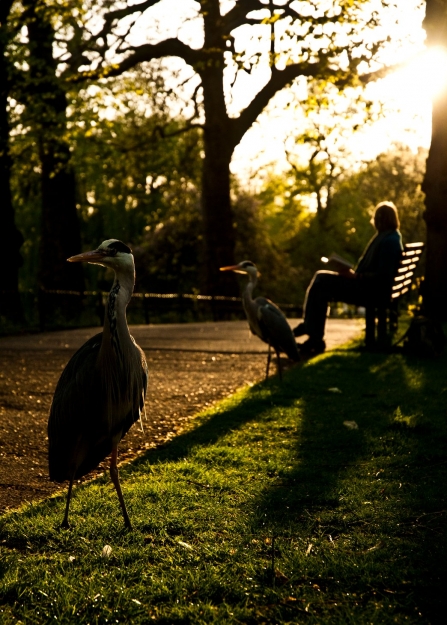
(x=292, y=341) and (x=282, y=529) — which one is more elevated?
(x=292, y=341)

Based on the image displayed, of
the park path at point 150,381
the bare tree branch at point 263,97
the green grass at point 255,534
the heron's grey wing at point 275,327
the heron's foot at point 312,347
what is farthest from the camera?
the bare tree branch at point 263,97

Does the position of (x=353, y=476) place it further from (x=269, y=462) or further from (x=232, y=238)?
(x=232, y=238)

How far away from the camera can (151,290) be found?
119ft

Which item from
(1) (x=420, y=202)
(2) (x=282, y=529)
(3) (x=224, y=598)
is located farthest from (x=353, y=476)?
(1) (x=420, y=202)

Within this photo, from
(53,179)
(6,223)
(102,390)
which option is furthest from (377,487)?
(53,179)

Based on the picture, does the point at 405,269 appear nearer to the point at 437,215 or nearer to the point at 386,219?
the point at 386,219

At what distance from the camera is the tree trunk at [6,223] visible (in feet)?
61.5

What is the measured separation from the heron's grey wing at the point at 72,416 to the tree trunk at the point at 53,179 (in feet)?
59.5

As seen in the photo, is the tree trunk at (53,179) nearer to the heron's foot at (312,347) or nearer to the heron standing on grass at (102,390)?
the heron's foot at (312,347)

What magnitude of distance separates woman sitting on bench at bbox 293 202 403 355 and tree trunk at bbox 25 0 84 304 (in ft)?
40.2

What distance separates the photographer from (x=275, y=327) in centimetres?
1008

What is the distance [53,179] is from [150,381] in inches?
604

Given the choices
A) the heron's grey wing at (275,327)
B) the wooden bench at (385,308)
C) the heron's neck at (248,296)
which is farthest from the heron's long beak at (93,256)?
the wooden bench at (385,308)

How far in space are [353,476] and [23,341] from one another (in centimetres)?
1045
